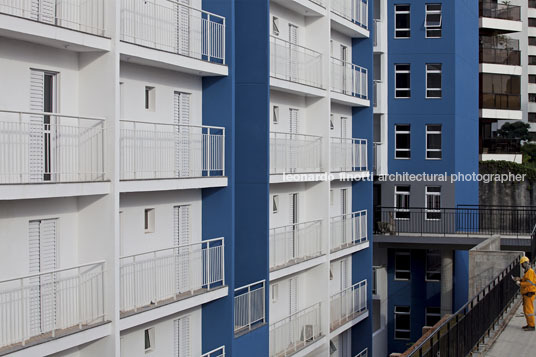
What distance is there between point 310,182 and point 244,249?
5.00 m

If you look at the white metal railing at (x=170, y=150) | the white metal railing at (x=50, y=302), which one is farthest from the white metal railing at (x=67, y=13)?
the white metal railing at (x=50, y=302)

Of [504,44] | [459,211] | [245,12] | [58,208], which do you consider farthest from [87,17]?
[504,44]

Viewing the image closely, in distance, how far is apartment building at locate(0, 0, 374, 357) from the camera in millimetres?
13891

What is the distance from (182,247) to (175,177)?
6.35 ft

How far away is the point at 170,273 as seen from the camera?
1756 cm

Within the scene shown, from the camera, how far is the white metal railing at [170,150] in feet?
53.4

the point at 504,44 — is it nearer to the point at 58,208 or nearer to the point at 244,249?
the point at 244,249

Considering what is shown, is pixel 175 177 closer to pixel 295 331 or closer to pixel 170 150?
pixel 170 150

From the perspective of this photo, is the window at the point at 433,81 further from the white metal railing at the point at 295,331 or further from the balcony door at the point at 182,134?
the balcony door at the point at 182,134

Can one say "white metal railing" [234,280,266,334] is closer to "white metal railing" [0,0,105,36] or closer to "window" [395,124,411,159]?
"white metal railing" [0,0,105,36]

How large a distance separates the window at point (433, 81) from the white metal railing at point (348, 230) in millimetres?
8137

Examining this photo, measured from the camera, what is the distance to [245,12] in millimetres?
20812

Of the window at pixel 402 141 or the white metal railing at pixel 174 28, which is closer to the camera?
the white metal railing at pixel 174 28

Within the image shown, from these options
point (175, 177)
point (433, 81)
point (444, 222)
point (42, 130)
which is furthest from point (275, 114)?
point (433, 81)
